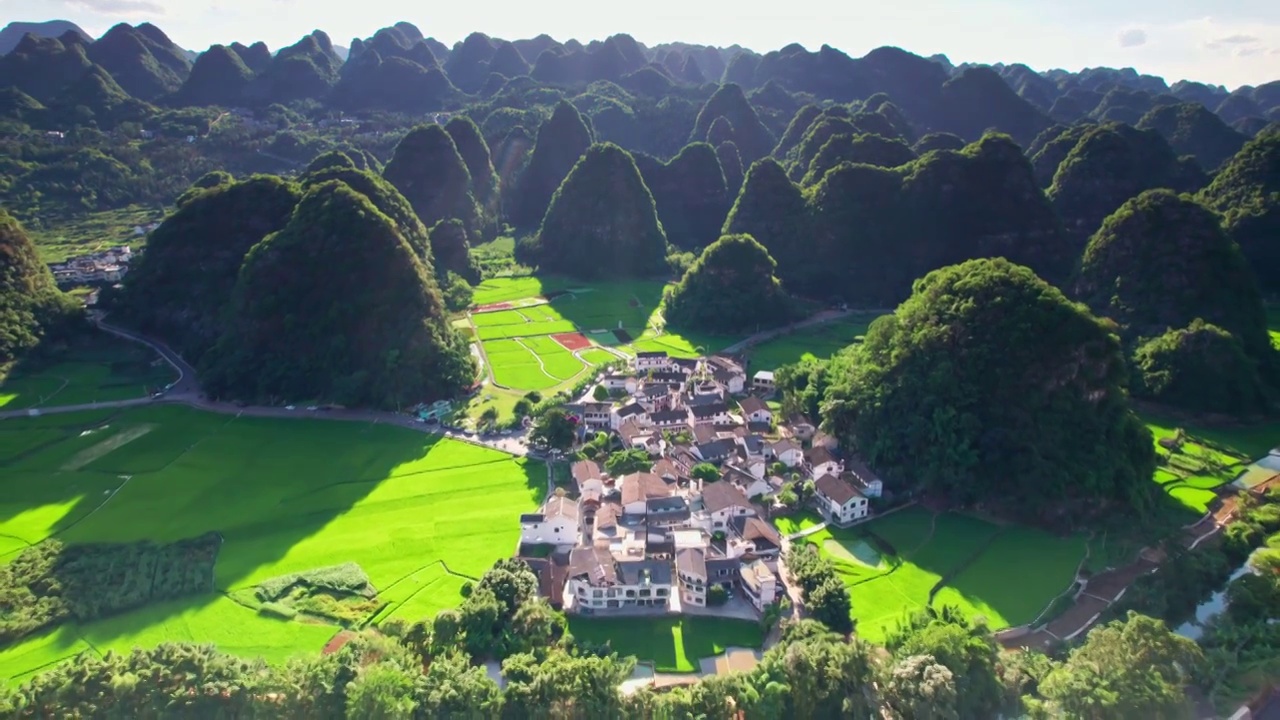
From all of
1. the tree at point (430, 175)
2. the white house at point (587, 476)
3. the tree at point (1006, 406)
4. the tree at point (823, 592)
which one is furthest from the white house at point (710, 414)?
the tree at point (430, 175)

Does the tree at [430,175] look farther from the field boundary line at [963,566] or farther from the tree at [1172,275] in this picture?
the field boundary line at [963,566]

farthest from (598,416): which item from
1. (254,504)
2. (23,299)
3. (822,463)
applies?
(23,299)

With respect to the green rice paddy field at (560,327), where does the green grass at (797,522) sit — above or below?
below

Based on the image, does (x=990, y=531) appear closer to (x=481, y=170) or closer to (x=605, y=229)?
(x=605, y=229)

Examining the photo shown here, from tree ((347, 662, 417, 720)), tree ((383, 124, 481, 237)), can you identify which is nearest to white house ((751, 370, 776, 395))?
tree ((347, 662, 417, 720))

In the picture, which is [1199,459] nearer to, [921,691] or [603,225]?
[921,691]

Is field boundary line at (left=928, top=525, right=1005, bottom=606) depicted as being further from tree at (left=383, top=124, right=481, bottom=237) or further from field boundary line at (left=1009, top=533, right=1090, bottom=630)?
tree at (left=383, top=124, right=481, bottom=237)

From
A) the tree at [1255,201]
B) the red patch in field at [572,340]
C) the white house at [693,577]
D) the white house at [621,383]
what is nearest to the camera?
the white house at [693,577]

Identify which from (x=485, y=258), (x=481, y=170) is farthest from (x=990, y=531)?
(x=481, y=170)
